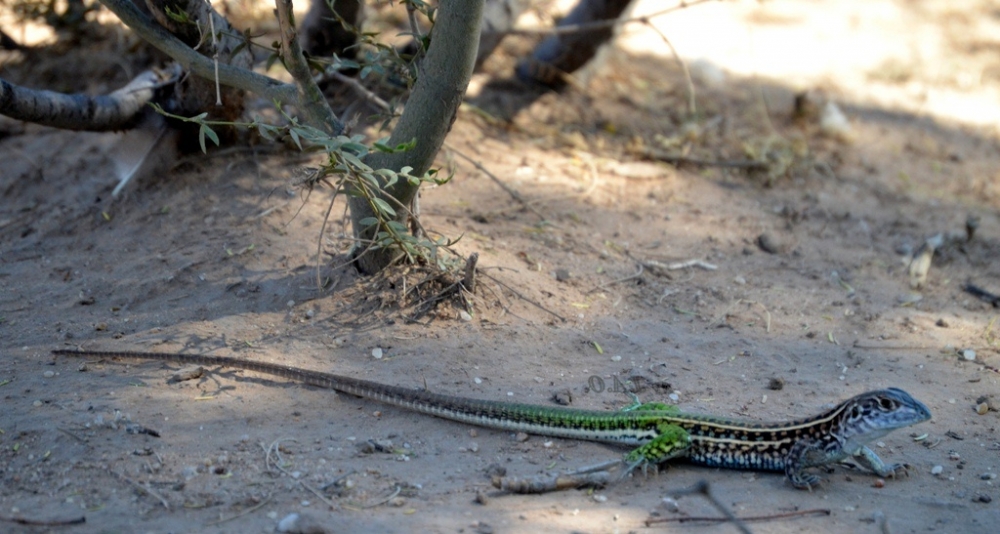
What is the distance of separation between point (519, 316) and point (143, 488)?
245 cm

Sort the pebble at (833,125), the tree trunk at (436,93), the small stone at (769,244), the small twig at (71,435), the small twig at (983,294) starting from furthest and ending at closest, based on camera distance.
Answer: the pebble at (833,125) → the small stone at (769,244) → the small twig at (983,294) → the tree trunk at (436,93) → the small twig at (71,435)

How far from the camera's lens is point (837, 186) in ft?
27.2

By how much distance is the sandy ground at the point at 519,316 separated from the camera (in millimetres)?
3797

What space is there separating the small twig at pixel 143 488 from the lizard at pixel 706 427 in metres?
1.08

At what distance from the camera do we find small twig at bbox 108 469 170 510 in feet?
11.7

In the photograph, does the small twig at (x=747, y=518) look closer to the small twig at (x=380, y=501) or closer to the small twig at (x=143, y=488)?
the small twig at (x=380, y=501)

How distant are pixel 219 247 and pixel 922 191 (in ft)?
21.2

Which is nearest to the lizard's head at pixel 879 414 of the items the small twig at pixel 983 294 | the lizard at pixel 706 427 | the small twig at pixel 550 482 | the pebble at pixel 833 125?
the lizard at pixel 706 427

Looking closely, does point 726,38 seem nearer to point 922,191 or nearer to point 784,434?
point 922,191

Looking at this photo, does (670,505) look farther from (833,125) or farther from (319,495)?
(833,125)

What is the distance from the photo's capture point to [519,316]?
5.43 meters

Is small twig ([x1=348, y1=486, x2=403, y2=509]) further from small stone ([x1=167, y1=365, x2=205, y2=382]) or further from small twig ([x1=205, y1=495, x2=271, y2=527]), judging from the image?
small stone ([x1=167, y1=365, x2=205, y2=382])

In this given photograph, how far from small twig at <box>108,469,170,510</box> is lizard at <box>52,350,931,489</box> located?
1.08 meters

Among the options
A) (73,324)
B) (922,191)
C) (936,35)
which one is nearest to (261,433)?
(73,324)
